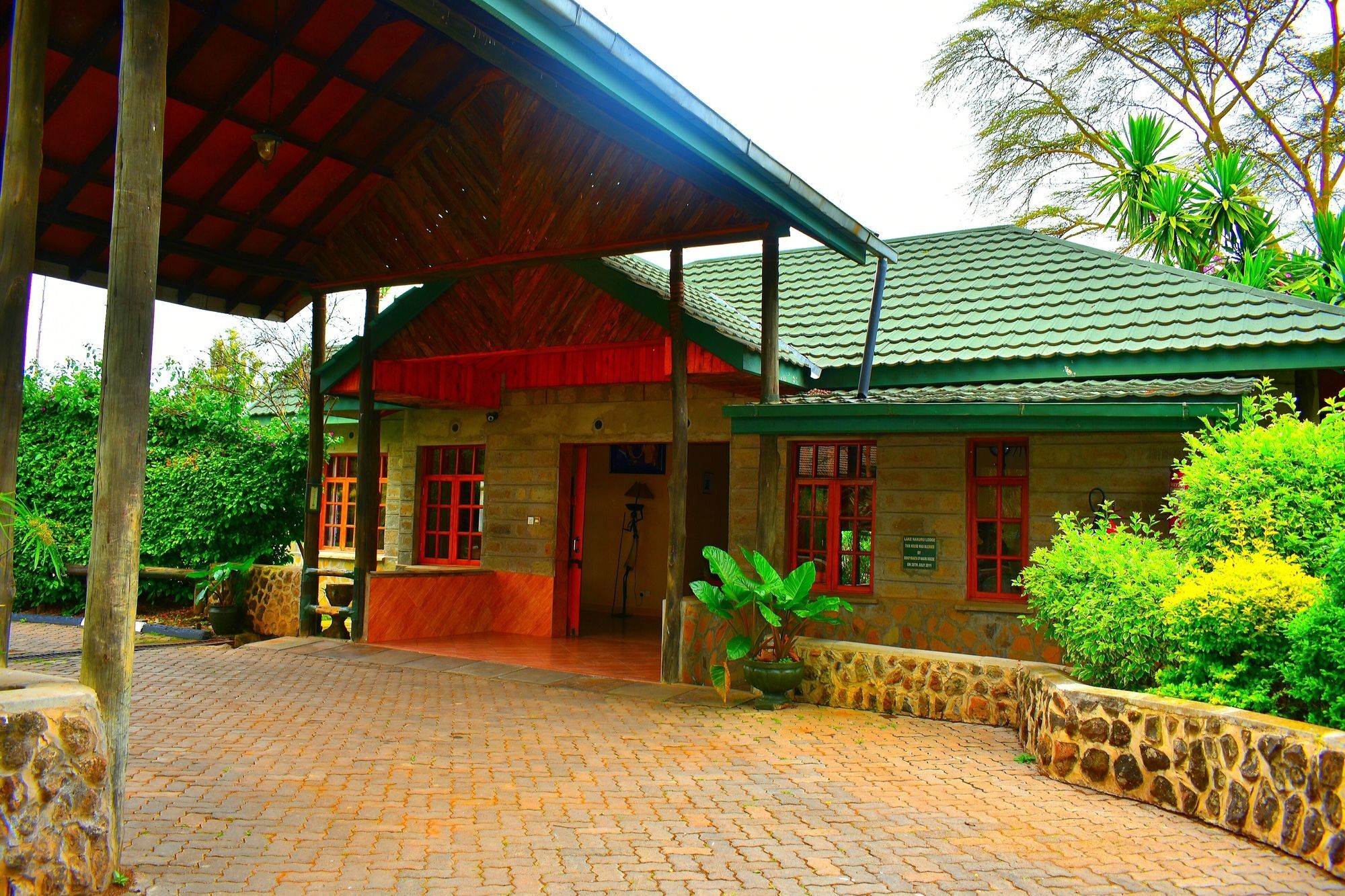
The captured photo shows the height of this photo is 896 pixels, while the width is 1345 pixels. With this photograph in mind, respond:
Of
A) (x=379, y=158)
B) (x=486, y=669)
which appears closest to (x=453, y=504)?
(x=486, y=669)

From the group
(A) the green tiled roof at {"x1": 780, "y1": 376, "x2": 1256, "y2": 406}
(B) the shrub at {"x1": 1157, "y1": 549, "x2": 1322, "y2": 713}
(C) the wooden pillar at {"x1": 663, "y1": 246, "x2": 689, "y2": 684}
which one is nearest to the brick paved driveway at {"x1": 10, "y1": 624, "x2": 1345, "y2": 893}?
(B) the shrub at {"x1": 1157, "y1": 549, "x2": 1322, "y2": 713}

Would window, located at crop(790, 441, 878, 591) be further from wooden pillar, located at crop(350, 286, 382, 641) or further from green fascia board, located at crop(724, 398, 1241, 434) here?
wooden pillar, located at crop(350, 286, 382, 641)

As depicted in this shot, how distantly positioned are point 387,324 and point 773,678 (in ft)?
20.6

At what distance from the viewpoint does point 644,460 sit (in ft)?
50.6

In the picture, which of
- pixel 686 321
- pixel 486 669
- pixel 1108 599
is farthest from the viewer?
pixel 486 669

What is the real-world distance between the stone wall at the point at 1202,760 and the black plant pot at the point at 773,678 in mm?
1999

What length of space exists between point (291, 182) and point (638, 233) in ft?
12.8

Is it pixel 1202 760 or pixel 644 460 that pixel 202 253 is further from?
pixel 1202 760

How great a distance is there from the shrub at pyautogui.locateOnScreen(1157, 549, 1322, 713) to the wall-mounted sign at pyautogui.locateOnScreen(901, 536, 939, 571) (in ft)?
13.7

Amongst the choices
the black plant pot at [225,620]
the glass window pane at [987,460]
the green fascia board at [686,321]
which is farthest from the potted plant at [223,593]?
the glass window pane at [987,460]

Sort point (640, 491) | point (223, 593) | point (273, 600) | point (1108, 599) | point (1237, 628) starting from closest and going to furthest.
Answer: point (1237, 628)
point (1108, 599)
point (273, 600)
point (223, 593)
point (640, 491)

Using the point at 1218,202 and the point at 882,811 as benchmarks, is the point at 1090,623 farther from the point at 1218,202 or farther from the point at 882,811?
the point at 1218,202

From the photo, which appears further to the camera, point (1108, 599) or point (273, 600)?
point (273, 600)

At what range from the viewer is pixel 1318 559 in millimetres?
5777
